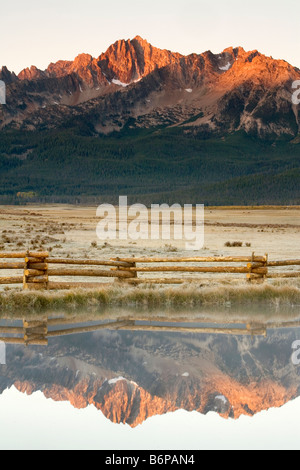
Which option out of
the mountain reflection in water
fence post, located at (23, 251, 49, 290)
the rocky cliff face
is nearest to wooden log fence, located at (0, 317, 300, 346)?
the mountain reflection in water

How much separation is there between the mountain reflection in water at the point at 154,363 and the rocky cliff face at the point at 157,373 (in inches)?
0.6

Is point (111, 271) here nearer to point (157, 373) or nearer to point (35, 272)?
point (35, 272)

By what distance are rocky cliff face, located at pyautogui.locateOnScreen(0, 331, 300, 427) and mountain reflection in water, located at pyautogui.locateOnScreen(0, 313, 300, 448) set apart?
16mm

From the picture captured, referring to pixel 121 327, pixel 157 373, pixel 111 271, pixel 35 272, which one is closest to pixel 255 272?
pixel 111 271

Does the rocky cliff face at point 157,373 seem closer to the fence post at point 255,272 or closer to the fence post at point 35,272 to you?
the fence post at point 35,272

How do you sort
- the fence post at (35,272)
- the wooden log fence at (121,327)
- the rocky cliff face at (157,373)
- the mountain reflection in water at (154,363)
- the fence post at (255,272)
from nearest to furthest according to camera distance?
the rocky cliff face at (157,373)
the mountain reflection in water at (154,363)
the wooden log fence at (121,327)
the fence post at (35,272)
the fence post at (255,272)

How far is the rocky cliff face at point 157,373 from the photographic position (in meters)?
11.3

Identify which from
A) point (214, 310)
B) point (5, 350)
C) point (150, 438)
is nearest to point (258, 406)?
point (150, 438)

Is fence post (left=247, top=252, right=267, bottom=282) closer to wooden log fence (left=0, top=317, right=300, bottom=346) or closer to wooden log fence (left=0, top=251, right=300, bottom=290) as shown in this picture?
wooden log fence (left=0, top=251, right=300, bottom=290)

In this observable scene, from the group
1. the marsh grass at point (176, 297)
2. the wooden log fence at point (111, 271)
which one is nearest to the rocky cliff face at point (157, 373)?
the marsh grass at point (176, 297)

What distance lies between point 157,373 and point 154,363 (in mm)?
714

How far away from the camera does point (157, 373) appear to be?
43.1 ft
